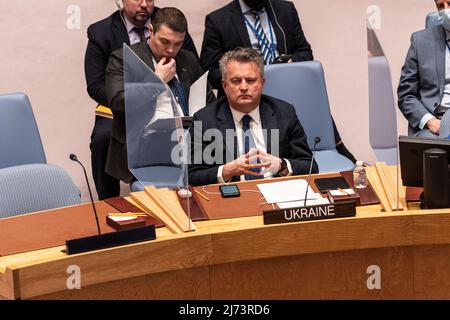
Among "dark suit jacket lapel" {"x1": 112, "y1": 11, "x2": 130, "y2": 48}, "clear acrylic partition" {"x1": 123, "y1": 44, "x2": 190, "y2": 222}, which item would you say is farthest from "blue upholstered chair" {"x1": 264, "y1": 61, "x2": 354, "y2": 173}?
"clear acrylic partition" {"x1": 123, "y1": 44, "x2": 190, "y2": 222}

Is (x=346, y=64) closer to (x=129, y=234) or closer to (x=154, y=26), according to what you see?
(x=154, y=26)

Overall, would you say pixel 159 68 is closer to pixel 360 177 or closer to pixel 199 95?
pixel 199 95

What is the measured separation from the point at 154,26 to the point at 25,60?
4.68 feet

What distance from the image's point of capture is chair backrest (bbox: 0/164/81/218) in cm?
339

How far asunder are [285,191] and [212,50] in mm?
1531

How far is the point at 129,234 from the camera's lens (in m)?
2.90

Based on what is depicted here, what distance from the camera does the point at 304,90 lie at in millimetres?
4520

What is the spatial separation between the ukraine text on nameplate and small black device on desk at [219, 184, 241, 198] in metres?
0.41

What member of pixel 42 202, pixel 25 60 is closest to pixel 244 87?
pixel 42 202

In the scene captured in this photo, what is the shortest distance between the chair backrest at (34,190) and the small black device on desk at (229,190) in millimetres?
538

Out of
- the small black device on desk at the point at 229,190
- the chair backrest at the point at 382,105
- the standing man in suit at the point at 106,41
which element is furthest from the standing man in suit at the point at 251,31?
the chair backrest at the point at 382,105

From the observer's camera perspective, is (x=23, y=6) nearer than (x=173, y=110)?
No

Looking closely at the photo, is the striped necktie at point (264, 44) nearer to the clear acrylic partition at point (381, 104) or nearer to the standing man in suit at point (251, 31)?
the standing man in suit at point (251, 31)

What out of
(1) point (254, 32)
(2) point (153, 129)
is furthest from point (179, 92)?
(2) point (153, 129)
